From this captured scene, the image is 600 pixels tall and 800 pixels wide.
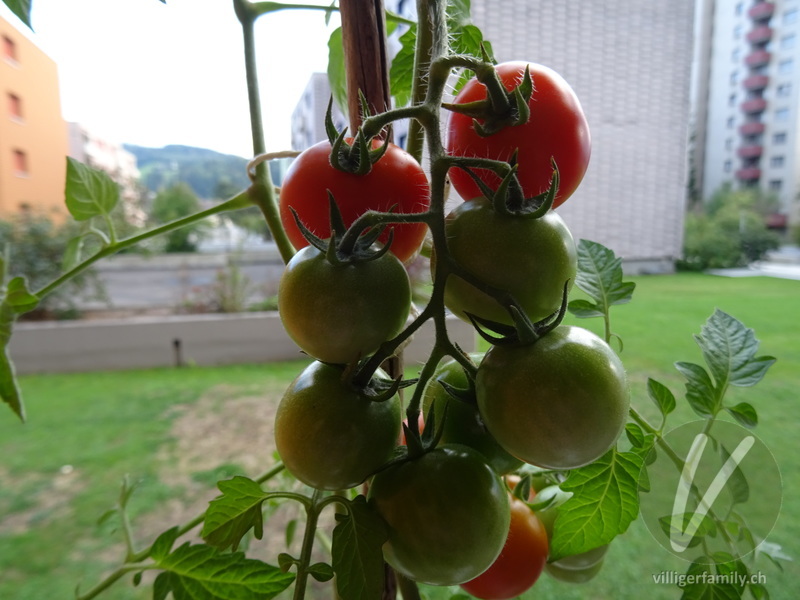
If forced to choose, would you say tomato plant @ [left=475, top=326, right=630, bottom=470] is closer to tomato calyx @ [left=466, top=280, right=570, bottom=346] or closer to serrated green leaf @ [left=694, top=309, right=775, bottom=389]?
tomato calyx @ [left=466, top=280, right=570, bottom=346]

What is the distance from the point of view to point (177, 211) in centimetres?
547

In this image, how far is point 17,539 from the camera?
1.58 metres

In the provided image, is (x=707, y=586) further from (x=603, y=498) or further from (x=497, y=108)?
(x=497, y=108)

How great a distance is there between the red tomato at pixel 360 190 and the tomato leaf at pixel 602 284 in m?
0.15

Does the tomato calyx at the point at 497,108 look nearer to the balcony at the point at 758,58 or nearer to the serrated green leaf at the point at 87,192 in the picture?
the serrated green leaf at the point at 87,192

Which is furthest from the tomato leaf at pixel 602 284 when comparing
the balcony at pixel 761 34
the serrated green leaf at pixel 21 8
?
the balcony at pixel 761 34

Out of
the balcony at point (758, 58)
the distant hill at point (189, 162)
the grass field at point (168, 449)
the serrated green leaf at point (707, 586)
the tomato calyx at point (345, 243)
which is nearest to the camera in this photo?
the tomato calyx at point (345, 243)

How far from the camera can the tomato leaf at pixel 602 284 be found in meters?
0.36

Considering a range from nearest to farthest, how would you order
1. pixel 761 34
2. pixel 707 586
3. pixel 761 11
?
pixel 707 586 → pixel 761 11 → pixel 761 34

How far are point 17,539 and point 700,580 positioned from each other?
1.94 metres

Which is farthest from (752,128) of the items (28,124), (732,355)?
(732,355)

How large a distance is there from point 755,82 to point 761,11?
4.75ft

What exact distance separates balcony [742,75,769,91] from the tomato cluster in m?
14.7

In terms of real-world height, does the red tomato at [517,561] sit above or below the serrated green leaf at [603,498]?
below
